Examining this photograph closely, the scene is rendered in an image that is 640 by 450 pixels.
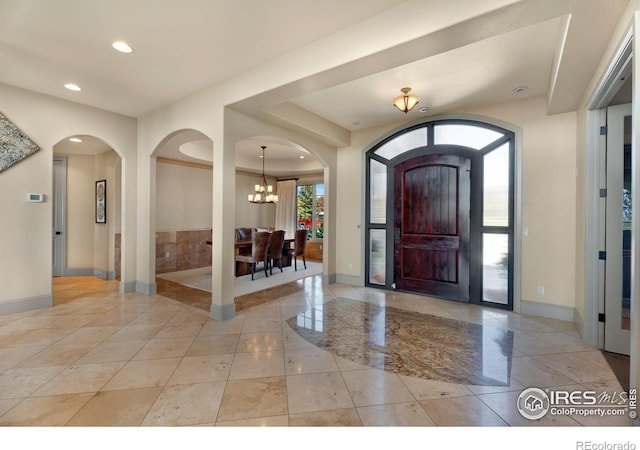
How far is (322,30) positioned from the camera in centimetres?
247

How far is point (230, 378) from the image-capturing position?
2195mm

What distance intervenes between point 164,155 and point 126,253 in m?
2.61

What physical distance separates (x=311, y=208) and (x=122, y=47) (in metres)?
7.22

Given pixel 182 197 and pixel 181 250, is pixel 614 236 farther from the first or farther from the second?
pixel 182 197

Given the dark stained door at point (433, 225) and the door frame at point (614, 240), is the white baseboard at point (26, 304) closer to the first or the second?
the dark stained door at point (433, 225)

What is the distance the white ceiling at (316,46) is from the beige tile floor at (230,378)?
257cm

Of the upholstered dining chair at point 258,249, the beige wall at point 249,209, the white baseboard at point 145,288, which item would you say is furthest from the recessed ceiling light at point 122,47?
the beige wall at point 249,209

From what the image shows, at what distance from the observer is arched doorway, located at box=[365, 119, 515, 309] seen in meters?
4.01

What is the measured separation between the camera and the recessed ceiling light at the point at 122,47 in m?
2.67

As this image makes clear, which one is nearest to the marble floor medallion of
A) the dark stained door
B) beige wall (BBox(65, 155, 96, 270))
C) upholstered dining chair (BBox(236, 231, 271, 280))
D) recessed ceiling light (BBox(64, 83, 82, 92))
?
the dark stained door

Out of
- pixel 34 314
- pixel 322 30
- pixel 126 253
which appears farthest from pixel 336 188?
pixel 34 314

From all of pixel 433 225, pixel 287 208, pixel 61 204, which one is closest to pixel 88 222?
pixel 61 204
